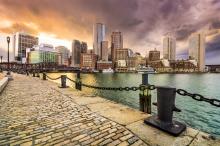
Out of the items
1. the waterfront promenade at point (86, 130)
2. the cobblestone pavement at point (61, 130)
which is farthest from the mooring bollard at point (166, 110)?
the cobblestone pavement at point (61, 130)

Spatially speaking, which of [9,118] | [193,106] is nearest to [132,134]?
[9,118]

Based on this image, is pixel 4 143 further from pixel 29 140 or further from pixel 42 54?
pixel 42 54

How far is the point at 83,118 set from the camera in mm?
5191

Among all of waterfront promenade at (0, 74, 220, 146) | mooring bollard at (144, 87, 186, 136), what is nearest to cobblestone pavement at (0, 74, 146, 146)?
waterfront promenade at (0, 74, 220, 146)

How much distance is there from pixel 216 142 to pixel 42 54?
701 ft

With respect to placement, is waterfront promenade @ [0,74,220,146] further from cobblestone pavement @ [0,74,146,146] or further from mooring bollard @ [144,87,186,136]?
mooring bollard @ [144,87,186,136]

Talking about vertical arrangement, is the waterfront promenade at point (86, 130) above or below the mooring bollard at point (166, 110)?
below

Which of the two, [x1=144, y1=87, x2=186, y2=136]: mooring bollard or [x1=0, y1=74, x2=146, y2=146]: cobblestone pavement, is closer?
[x1=0, y1=74, x2=146, y2=146]: cobblestone pavement

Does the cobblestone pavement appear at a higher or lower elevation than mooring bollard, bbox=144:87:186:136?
lower

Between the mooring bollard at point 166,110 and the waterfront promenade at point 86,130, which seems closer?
the waterfront promenade at point 86,130

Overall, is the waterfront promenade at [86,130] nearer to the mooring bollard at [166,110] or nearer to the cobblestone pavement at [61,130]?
the cobblestone pavement at [61,130]

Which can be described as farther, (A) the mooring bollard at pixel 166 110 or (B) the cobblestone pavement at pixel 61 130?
(A) the mooring bollard at pixel 166 110

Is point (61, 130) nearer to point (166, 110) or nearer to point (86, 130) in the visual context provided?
point (86, 130)

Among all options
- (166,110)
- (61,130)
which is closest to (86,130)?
(61,130)
